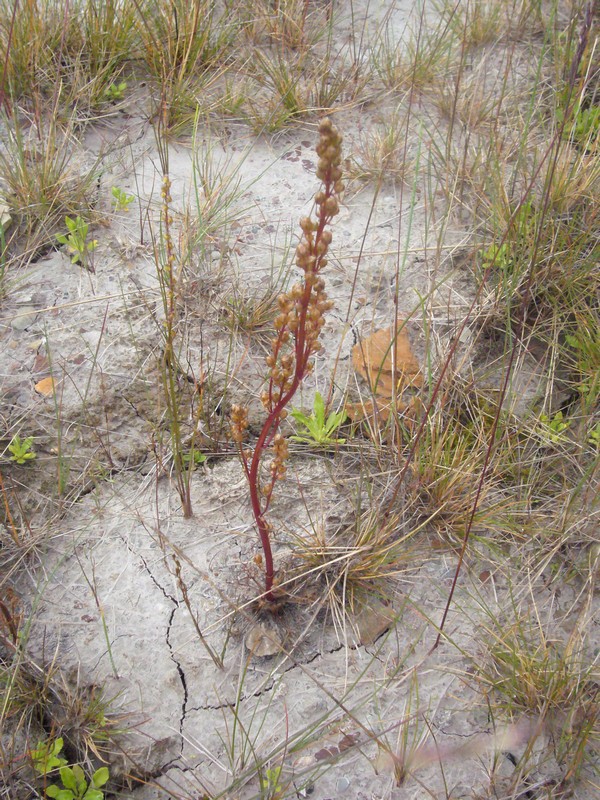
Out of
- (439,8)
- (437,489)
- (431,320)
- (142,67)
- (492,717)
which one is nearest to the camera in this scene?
(492,717)

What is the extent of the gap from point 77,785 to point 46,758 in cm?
11

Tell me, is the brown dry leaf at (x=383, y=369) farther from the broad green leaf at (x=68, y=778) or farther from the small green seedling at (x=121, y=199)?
the broad green leaf at (x=68, y=778)

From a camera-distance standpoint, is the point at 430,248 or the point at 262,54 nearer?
the point at 430,248

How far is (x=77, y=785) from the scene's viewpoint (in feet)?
5.21

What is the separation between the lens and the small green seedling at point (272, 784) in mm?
1516

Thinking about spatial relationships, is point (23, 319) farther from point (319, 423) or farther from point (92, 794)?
point (92, 794)

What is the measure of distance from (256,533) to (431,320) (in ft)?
3.18

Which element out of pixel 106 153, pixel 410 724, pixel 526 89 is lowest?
pixel 410 724

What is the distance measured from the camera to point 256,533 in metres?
1.95

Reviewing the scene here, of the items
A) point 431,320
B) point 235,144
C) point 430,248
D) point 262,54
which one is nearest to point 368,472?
point 431,320

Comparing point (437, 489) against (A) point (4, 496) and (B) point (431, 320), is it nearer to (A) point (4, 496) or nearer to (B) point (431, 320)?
(B) point (431, 320)

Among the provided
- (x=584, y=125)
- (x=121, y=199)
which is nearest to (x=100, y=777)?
(x=121, y=199)

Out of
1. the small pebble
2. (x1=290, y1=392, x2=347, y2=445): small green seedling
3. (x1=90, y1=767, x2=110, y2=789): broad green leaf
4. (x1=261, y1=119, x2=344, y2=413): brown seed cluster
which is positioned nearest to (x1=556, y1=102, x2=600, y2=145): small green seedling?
(x1=290, y1=392, x2=347, y2=445): small green seedling

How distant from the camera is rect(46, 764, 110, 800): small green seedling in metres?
1.55
